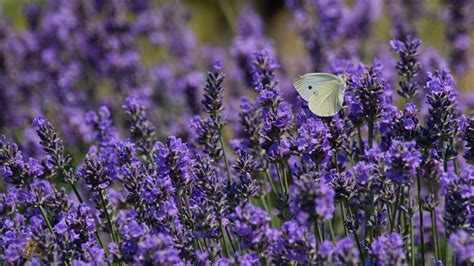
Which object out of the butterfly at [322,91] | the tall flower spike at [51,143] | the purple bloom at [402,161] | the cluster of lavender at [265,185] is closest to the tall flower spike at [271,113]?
the cluster of lavender at [265,185]

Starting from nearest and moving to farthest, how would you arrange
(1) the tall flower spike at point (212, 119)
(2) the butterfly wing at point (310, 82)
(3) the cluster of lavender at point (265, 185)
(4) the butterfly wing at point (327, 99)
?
(3) the cluster of lavender at point (265, 185)
(4) the butterfly wing at point (327, 99)
(2) the butterfly wing at point (310, 82)
(1) the tall flower spike at point (212, 119)

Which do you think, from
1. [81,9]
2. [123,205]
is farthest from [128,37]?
[123,205]

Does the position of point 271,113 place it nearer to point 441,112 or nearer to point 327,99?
point 327,99

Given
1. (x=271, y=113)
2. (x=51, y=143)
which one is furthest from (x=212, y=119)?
(x=51, y=143)

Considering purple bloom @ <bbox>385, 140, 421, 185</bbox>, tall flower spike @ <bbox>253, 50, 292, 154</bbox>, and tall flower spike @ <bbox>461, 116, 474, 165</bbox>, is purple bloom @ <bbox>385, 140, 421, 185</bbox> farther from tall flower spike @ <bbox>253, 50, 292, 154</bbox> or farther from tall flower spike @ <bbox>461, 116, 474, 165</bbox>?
tall flower spike @ <bbox>253, 50, 292, 154</bbox>

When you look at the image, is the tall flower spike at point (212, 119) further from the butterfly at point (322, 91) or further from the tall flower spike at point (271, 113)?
the butterfly at point (322, 91)

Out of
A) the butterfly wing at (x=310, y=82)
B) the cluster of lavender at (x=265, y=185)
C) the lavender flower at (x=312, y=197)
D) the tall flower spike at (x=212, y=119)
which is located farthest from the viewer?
the tall flower spike at (x=212, y=119)

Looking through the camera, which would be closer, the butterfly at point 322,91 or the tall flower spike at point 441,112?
the tall flower spike at point 441,112

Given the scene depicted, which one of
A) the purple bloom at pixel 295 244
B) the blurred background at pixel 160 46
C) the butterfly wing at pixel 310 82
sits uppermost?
the blurred background at pixel 160 46
